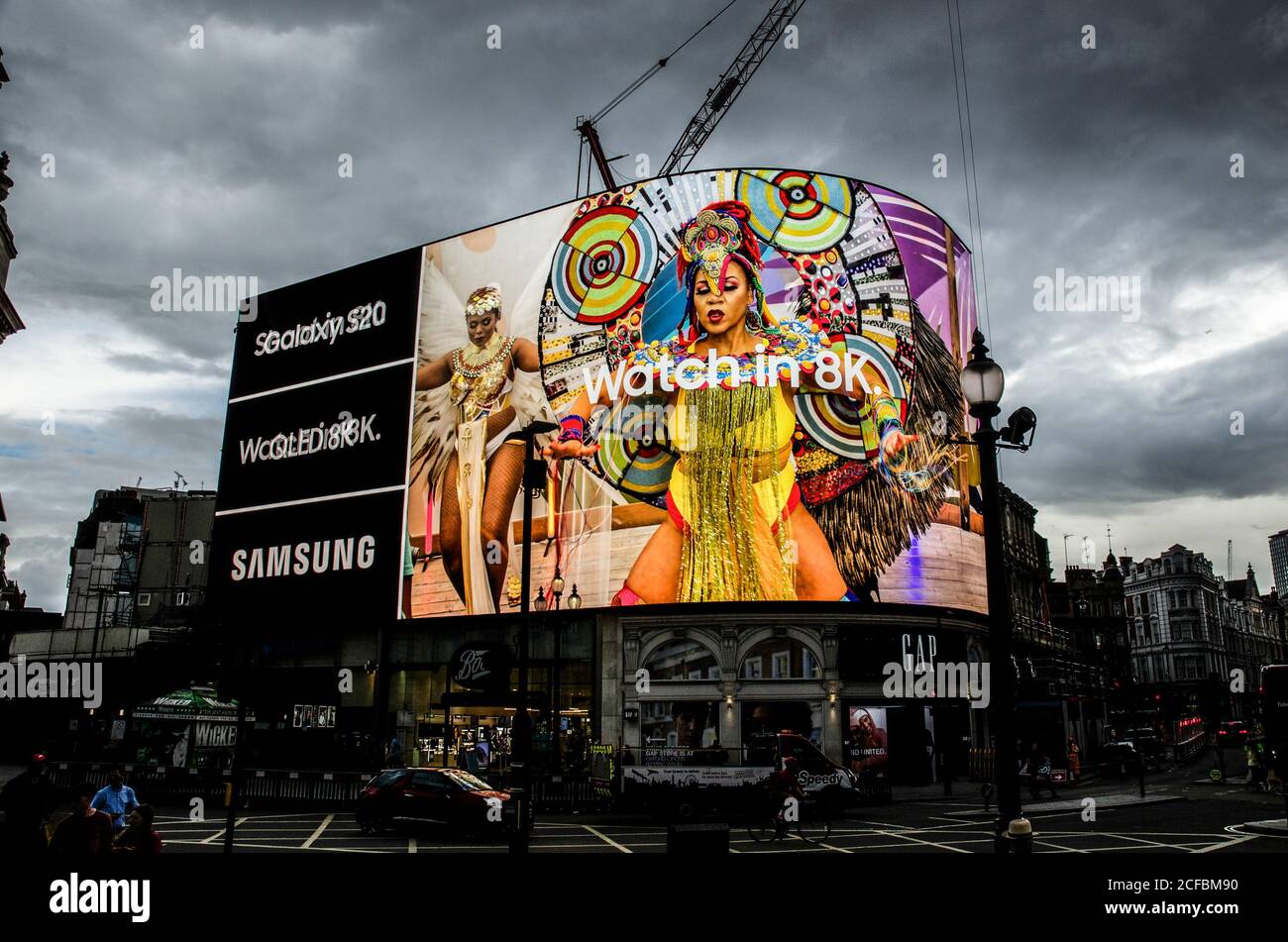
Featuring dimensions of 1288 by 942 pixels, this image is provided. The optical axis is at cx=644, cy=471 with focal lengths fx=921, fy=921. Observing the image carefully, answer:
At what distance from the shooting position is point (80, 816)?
10992mm

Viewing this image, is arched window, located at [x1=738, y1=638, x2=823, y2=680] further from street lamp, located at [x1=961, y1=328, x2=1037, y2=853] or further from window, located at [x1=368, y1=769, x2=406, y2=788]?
street lamp, located at [x1=961, y1=328, x2=1037, y2=853]

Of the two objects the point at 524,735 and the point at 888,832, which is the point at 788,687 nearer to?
the point at 888,832

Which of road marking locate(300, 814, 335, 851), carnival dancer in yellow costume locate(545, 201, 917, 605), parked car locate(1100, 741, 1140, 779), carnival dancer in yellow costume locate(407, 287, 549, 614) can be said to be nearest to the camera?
road marking locate(300, 814, 335, 851)

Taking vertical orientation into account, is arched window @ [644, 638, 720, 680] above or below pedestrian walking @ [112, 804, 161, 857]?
above

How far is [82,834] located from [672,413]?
99.8ft

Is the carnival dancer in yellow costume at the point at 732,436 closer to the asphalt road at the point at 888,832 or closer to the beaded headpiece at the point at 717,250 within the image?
the beaded headpiece at the point at 717,250

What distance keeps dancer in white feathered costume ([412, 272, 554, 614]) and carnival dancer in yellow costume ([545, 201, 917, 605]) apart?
11.2 feet

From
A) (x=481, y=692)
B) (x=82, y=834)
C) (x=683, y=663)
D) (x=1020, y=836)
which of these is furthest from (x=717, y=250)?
(x=1020, y=836)

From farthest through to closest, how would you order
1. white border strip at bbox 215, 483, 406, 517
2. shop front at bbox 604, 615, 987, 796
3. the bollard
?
white border strip at bbox 215, 483, 406, 517 → shop front at bbox 604, 615, 987, 796 → the bollard

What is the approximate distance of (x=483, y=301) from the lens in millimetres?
46281

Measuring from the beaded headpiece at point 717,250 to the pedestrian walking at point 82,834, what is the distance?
31761 mm

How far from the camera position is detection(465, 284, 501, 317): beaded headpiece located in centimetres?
4584

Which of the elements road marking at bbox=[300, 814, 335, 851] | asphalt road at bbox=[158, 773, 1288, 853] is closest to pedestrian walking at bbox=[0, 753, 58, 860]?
asphalt road at bbox=[158, 773, 1288, 853]
